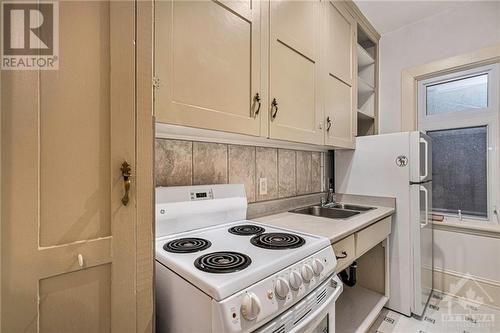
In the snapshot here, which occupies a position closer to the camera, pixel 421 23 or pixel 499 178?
pixel 499 178

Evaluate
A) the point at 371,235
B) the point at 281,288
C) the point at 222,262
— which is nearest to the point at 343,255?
the point at 371,235

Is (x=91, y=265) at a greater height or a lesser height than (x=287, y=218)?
greater

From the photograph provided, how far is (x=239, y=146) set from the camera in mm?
1535

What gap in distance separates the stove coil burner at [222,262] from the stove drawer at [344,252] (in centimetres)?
56

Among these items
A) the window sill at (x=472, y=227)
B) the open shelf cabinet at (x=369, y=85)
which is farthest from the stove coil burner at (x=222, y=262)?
the window sill at (x=472, y=227)

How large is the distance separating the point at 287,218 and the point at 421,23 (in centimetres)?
227

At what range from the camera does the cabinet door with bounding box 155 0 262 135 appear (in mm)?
881

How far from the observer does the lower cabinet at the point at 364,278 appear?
1354 mm

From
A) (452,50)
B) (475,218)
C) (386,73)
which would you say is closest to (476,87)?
(452,50)

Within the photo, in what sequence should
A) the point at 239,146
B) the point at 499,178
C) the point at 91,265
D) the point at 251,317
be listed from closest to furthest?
the point at 91,265 < the point at 251,317 < the point at 239,146 < the point at 499,178

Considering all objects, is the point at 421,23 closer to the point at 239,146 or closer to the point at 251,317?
the point at 239,146

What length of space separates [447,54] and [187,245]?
2667 millimetres

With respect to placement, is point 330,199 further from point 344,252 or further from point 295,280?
point 295,280

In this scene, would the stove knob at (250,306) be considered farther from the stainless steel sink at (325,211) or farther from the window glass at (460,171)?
the window glass at (460,171)
